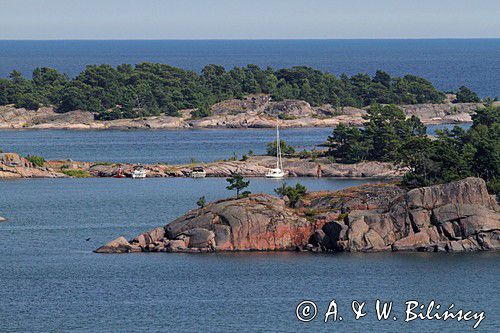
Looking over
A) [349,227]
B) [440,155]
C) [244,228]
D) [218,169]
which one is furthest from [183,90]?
[349,227]

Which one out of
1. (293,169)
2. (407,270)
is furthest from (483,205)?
(293,169)

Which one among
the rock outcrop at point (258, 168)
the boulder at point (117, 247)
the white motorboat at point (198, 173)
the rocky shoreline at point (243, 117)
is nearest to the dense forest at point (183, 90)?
the rocky shoreline at point (243, 117)

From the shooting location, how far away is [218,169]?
108375 mm

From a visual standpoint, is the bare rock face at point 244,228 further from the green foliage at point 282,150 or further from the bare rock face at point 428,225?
the green foliage at point 282,150

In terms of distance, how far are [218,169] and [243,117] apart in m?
47.1

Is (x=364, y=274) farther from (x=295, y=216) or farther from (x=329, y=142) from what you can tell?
(x=329, y=142)

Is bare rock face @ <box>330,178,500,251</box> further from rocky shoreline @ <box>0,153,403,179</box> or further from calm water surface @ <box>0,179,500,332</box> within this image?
rocky shoreline @ <box>0,153,403,179</box>

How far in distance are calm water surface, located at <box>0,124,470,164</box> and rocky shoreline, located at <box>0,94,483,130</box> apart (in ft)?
12.0

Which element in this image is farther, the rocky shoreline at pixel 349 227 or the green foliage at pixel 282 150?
the green foliage at pixel 282 150

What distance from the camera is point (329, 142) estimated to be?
119 metres

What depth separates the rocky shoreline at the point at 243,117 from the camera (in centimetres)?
15325

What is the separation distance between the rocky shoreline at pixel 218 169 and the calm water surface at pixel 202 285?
90.1 ft

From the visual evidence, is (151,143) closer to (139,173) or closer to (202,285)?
(139,173)

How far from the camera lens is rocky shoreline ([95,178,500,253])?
226ft
